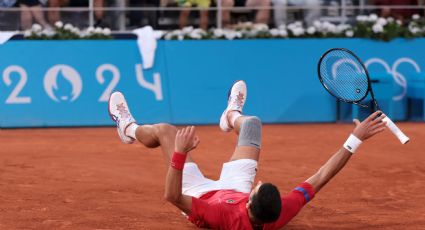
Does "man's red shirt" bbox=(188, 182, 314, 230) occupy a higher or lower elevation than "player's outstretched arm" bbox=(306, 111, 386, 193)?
lower

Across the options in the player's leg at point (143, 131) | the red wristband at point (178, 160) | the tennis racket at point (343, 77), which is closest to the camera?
the red wristband at point (178, 160)

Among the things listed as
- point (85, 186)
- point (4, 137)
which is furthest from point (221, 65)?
point (85, 186)

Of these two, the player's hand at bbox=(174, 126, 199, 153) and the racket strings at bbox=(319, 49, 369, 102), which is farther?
the racket strings at bbox=(319, 49, 369, 102)

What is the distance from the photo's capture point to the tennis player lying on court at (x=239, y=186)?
560 cm

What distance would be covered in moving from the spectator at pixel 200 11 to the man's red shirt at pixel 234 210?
8007 mm

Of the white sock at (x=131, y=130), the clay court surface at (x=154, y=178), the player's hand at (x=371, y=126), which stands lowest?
the clay court surface at (x=154, y=178)

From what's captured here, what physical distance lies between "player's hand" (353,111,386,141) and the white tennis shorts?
942mm

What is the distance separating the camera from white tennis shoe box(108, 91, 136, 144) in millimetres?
7816

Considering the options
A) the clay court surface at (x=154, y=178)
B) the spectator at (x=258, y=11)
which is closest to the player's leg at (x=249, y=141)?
the clay court surface at (x=154, y=178)

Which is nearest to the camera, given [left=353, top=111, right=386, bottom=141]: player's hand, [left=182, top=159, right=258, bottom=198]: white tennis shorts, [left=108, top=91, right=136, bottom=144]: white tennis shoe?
[left=353, top=111, right=386, bottom=141]: player's hand

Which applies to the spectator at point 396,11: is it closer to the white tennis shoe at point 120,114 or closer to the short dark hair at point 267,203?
the white tennis shoe at point 120,114

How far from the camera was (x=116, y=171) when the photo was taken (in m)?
9.19

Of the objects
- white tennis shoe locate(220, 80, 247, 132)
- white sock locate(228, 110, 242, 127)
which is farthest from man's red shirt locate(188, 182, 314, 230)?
white tennis shoe locate(220, 80, 247, 132)

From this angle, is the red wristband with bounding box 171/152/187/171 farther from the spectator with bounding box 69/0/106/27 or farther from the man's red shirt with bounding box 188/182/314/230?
the spectator with bounding box 69/0/106/27
